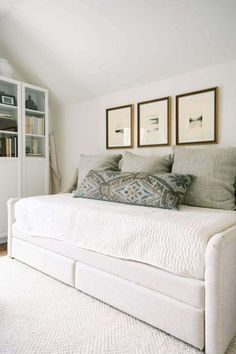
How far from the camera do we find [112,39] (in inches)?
96.3

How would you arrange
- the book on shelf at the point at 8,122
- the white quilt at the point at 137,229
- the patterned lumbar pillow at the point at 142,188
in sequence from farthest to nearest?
1. the book on shelf at the point at 8,122
2. the patterned lumbar pillow at the point at 142,188
3. the white quilt at the point at 137,229

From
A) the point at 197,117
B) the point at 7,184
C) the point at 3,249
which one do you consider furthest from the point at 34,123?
the point at 197,117

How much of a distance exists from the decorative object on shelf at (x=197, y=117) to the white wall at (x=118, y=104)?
0.06 m

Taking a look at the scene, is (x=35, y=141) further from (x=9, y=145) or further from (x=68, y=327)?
(x=68, y=327)

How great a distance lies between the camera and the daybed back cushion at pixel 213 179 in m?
1.79

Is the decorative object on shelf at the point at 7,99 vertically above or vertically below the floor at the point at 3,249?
above

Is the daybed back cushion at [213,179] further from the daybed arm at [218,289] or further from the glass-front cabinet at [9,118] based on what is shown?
the glass-front cabinet at [9,118]

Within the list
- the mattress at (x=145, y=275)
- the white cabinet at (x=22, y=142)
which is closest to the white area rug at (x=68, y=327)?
the mattress at (x=145, y=275)

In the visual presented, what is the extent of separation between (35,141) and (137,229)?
2.50 metres

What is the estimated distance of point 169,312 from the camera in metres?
→ 1.26

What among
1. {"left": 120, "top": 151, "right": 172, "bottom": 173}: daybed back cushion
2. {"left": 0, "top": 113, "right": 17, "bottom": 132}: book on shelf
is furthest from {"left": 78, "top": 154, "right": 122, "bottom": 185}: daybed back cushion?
{"left": 0, "top": 113, "right": 17, "bottom": 132}: book on shelf

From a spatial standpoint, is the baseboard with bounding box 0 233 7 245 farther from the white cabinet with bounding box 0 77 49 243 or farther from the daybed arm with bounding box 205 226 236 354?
the daybed arm with bounding box 205 226 236 354

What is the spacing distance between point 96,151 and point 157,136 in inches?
35.8

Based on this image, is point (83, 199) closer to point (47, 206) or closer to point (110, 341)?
point (47, 206)
